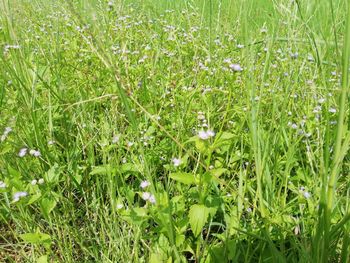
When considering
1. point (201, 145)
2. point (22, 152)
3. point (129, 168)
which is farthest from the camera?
point (129, 168)

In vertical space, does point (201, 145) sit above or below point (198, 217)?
above

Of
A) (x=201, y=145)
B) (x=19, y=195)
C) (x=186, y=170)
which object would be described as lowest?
(x=186, y=170)

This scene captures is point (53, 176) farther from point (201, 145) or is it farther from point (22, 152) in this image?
point (201, 145)

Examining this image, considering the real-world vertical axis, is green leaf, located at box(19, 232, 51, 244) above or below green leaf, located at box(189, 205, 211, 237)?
below

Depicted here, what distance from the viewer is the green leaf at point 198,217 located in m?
1.00

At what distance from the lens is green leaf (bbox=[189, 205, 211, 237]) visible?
39.5 inches

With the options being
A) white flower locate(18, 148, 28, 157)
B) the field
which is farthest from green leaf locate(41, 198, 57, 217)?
white flower locate(18, 148, 28, 157)

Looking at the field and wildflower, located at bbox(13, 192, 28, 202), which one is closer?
the field

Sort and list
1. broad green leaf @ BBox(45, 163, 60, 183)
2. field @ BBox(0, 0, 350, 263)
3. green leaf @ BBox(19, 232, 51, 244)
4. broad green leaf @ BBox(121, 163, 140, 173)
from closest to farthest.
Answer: field @ BBox(0, 0, 350, 263) → green leaf @ BBox(19, 232, 51, 244) → broad green leaf @ BBox(45, 163, 60, 183) → broad green leaf @ BBox(121, 163, 140, 173)

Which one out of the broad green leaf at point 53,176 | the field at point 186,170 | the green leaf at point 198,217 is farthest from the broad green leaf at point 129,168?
the green leaf at point 198,217

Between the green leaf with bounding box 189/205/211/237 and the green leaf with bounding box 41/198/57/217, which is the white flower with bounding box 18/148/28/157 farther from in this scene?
the green leaf with bounding box 189/205/211/237

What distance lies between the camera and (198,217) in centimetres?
102

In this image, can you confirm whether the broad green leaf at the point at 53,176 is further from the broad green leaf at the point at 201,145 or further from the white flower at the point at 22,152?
the broad green leaf at the point at 201,145

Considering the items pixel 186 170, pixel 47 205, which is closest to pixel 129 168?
pixel 186 170
